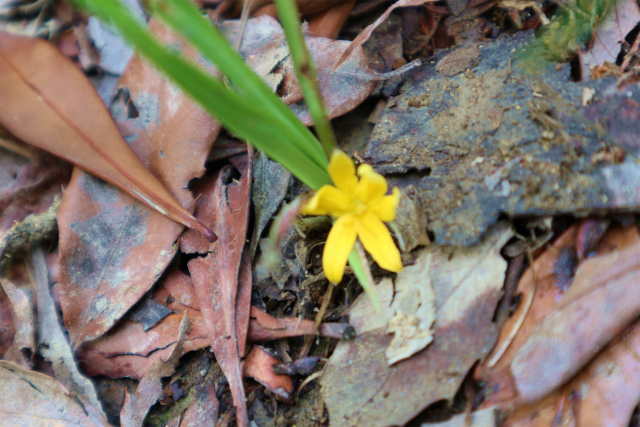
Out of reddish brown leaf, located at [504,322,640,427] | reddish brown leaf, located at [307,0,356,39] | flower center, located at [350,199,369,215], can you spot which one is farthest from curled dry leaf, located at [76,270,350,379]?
reddish brown leaf, located at [307,0,356,39]

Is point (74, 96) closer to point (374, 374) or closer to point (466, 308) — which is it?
point (374, 374)

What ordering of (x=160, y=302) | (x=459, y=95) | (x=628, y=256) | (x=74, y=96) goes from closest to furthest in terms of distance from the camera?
(x=628, y=256), (x=459, y=95), (x=160, y=302), (x=74, y=96)

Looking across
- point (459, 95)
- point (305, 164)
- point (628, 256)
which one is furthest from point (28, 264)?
point (628, 256)

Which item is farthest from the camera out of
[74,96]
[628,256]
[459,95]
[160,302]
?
[74,96]

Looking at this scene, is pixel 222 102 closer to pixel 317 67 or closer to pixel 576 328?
pixel 317 67

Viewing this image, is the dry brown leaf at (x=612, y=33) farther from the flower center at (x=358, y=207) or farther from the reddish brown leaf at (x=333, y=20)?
the reddish brown leaf at (x=333, y=20)
